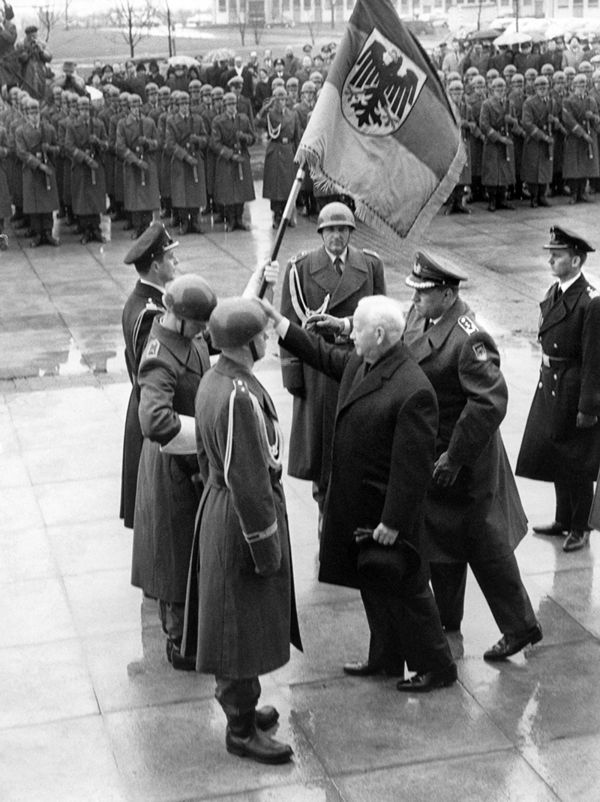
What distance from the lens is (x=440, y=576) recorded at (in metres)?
6.00

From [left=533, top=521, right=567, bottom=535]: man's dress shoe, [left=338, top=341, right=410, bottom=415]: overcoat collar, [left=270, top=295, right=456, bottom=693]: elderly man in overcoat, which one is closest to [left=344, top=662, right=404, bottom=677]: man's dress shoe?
[left=270, top=295, right=456, bottom=693]: elderly man in overcoat

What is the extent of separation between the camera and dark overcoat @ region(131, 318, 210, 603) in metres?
5.68

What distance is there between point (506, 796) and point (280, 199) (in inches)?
529

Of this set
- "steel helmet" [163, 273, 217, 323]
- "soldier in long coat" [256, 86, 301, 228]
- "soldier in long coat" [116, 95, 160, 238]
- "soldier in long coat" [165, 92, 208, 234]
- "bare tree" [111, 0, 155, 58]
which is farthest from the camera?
"bare tree" [111, 0, 155, 58]

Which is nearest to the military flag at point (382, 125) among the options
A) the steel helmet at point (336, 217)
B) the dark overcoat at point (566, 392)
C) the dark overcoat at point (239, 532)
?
the steel helmet at point (336, 217)

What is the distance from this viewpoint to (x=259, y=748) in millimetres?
5031

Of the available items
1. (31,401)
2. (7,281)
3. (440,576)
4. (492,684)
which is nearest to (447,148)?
(440,576)

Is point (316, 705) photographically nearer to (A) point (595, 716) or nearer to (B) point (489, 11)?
(A) point (595, 716)

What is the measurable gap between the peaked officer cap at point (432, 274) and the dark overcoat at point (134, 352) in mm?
1194

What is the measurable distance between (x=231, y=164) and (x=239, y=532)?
42.2 feet

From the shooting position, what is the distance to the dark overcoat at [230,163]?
17.2 meters

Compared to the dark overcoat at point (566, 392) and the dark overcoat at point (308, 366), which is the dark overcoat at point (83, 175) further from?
the dark overcoat at point (566, 392)

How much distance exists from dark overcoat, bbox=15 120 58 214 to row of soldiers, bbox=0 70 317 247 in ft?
0.04

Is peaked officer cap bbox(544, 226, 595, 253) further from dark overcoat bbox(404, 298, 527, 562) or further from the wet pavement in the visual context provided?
the wet pavement
